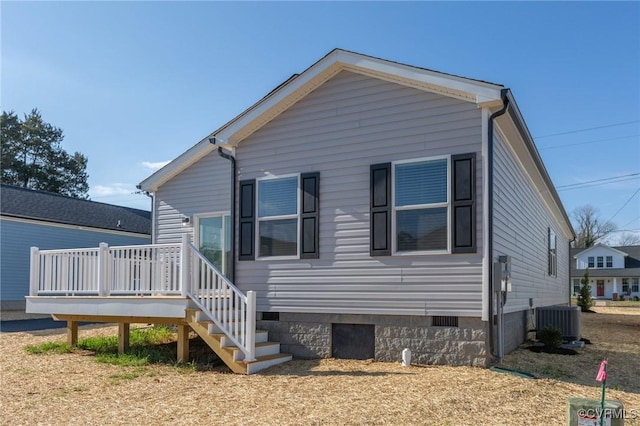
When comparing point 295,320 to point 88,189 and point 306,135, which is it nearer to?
point 306,135

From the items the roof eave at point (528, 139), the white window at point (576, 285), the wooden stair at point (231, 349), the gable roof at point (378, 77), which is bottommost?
the white window at point (576, 285)

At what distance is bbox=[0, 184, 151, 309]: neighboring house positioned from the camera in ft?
63.8

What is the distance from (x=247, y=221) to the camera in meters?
9.26

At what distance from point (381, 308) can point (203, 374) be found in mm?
2839

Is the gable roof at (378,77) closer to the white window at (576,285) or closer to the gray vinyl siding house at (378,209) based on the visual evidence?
the gray vinyl siding house at (378,209)

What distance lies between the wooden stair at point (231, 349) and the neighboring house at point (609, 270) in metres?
47.7

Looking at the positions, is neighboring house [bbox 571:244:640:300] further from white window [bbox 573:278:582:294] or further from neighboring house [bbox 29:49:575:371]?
neighboring house [bbox 29:49:575:371]

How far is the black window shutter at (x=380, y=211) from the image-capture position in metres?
7.95

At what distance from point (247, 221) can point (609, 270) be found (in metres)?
50.1

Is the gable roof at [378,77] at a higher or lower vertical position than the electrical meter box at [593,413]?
higher

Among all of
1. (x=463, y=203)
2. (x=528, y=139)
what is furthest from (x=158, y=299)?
(x=528, y=139)

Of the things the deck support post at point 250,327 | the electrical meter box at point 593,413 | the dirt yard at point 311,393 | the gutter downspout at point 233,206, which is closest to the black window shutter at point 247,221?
the gutter downspout at point 233,206

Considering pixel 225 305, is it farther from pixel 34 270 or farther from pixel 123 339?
pixel 34 270

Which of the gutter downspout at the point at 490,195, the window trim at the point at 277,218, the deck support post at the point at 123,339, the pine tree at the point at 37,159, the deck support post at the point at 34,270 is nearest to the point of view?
the gutter downspout at the point at 490,195
